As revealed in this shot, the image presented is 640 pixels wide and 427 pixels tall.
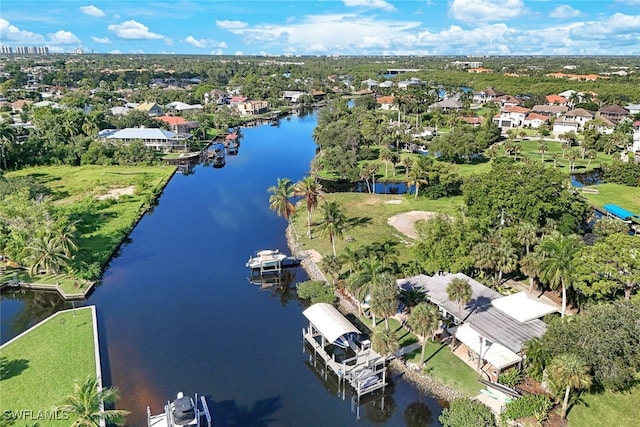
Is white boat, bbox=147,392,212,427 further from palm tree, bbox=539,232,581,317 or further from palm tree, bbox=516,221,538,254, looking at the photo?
palm tree, bbox=516,221,538,254

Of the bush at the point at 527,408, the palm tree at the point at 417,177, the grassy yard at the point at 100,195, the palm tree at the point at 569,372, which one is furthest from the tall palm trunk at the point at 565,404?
the palm tree at the point at 417,177

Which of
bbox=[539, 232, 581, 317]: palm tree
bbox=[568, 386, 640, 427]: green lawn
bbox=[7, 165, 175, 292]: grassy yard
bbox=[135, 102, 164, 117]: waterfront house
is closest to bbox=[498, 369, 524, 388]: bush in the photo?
bbox=[568, 386, 640, 427]: green lawn

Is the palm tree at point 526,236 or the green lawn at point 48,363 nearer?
the green lawn at point 48,363

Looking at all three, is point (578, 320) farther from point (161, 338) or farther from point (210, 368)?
point (161, 338)

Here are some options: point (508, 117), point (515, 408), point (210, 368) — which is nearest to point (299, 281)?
point (210, 368)

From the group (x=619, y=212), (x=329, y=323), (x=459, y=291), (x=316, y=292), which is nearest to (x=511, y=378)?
(x=459, y=291)


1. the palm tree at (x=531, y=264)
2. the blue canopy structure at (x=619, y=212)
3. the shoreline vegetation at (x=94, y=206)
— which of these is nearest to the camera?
the palm tree at (x=531, y=264)

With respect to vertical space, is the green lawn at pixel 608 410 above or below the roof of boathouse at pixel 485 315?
below

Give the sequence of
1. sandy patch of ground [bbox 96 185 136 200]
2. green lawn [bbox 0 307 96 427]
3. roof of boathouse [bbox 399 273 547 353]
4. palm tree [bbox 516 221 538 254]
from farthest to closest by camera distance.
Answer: sandy patch of ground [bbox 96 185 136 200] → palm tree [bbox 516 221 538 254] → roof of boathouse [bbox 399 273 547 353] → green lawn [bbox 0 307 96 427]

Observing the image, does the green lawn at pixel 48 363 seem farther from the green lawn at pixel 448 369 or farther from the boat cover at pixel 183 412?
the green lawn at pixel 448 369
